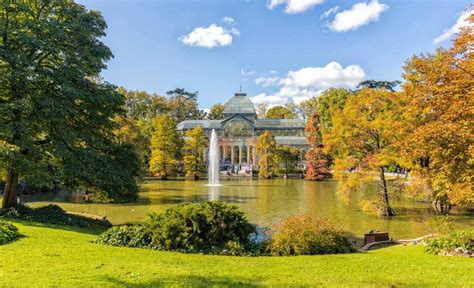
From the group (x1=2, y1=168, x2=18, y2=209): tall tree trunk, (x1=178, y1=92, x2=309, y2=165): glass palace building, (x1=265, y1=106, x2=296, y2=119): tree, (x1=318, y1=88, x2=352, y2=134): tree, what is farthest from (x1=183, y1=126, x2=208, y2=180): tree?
(x1=265, y1=106, x2=296, y2=119): tree

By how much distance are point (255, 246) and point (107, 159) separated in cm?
717

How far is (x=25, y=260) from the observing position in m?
6.35

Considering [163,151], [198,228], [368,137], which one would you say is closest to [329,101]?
[163,151]

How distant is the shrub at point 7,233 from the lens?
786 centimetres

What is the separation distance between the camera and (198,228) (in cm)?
820

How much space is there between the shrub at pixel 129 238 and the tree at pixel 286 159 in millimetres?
37827

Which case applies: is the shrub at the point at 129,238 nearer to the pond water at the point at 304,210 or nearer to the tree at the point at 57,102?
the tree at the point at 57,102

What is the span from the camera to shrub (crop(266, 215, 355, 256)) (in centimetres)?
808

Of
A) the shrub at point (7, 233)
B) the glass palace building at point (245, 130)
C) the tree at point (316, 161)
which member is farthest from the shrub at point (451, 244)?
the glass palace building at point (245, 130)

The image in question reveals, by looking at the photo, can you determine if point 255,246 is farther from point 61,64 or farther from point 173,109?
point 173,109

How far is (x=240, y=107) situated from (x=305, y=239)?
2283 inches

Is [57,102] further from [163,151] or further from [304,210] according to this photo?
[163,151]

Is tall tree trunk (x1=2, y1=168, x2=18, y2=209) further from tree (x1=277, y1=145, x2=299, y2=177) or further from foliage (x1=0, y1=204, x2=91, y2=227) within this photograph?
tree (x1=277, y1=145, x2=299, y2=177)

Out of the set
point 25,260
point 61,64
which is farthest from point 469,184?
point 61,64
